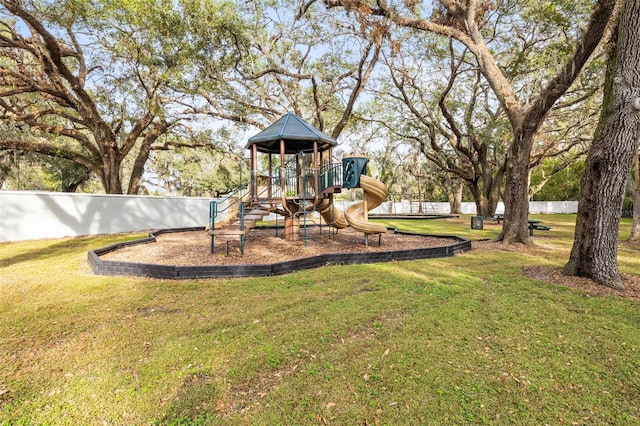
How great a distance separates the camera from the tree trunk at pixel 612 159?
5.10 meters

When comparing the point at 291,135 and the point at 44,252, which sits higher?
the point at 291,135

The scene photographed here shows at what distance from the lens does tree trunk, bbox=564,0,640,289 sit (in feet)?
16.7

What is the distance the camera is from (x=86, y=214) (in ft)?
42.1

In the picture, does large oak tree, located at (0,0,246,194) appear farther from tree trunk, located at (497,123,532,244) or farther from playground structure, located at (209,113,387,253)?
Result: tree trunk, located at (497,123,532,244)

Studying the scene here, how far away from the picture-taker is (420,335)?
11.6 feet

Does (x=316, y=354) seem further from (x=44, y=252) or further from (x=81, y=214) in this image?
A: (x=81, y=214)

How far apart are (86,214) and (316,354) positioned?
1377cm

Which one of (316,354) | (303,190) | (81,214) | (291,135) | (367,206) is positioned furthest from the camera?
(81,214)

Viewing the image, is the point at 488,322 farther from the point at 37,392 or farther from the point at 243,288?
the point at 37,392

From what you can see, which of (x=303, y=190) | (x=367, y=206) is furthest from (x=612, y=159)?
(x=303, y=190)

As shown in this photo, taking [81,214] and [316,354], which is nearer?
[316,354]

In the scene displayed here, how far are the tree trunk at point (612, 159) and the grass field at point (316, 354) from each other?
103cm

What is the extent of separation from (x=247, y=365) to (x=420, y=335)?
194cm

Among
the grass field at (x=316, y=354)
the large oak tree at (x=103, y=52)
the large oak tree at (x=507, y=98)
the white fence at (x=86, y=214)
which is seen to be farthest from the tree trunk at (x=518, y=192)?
the white fence at (x=86, y=214)
